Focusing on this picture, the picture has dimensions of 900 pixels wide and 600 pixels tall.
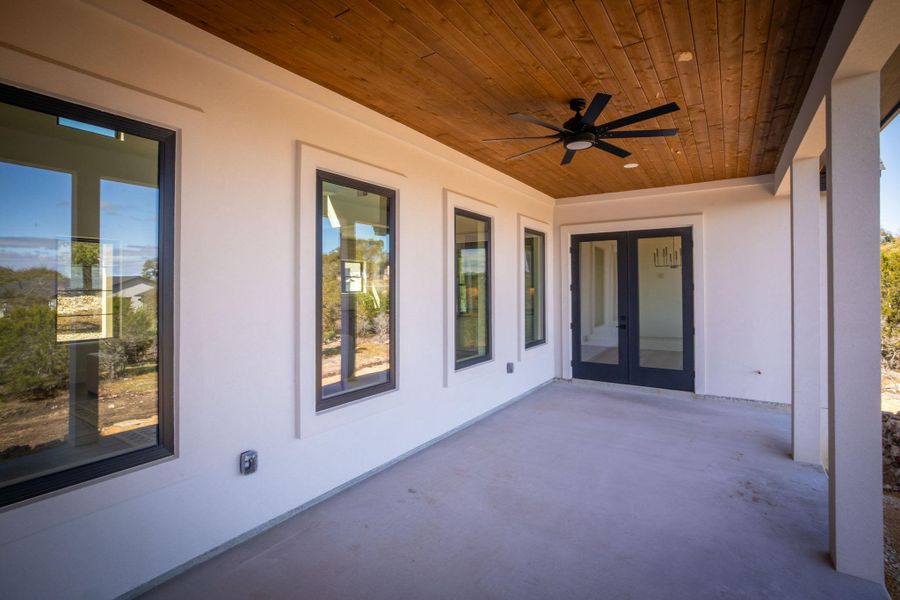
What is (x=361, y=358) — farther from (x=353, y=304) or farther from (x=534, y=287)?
(x=534, y=287)

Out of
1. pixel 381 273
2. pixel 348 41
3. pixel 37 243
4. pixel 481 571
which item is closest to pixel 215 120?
pixel 348 41

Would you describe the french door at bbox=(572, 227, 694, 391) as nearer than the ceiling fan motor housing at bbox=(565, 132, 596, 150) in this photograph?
No

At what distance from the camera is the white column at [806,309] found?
369cm

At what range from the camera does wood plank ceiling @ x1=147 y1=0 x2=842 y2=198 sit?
2.24 meters

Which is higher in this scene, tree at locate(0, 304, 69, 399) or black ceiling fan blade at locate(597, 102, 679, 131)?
black ceiling fan blade at locate(597, 102, 679, 131)

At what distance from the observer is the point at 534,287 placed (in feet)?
21.0

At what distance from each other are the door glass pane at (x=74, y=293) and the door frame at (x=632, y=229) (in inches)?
221

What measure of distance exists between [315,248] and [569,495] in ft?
8.16

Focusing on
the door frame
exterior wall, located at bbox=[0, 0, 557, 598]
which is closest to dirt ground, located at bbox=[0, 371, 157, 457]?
exterior wall, located at bbox=[0, 0, 557, 598]

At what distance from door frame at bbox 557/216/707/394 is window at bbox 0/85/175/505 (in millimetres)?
5549

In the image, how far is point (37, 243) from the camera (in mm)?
1979

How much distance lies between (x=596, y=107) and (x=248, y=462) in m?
3.08

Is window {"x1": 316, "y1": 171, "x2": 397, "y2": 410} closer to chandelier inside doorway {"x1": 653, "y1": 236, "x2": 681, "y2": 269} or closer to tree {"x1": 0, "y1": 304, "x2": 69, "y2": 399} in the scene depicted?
tree {"x1": 0, "y1": 304, "x2": 69, "y2": 399}

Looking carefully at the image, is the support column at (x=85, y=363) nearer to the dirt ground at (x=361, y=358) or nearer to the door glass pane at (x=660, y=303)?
the dirt ground at (x=361, y=358)
